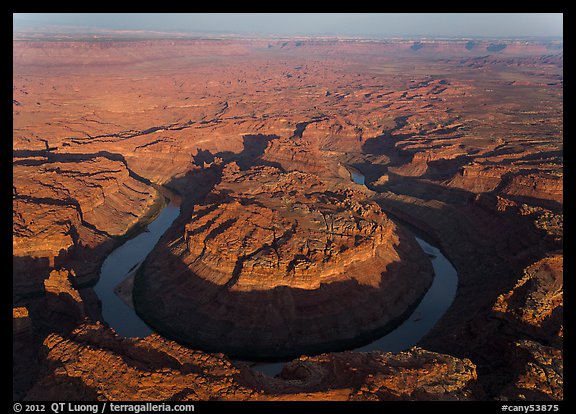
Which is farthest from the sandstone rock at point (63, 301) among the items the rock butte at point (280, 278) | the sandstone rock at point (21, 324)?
the rock butte at point (280, 278)

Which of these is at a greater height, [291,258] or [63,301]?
[291,258]

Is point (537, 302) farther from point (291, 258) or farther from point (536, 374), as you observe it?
point (291, 258)

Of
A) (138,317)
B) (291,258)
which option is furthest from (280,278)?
(138,317)

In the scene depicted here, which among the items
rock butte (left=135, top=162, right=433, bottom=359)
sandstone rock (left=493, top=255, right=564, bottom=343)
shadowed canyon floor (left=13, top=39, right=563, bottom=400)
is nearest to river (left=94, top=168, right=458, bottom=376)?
rock butte (left=135, top=162, right=433, bottom=359)

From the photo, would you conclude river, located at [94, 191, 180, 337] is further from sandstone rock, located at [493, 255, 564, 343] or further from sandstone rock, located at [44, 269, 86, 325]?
sandstone rock, located at [493, 255, 564, 343]

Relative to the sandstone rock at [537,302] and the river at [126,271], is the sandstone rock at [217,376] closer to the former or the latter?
the sandstone rock at [537,302]
